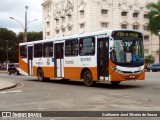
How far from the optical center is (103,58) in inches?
829

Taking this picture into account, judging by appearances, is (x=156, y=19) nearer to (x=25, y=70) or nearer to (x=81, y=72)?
(x=25, y=70)

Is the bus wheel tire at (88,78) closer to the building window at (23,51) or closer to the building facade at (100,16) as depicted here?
the building window at (23,51)

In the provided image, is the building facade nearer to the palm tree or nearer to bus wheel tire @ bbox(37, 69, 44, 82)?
the palm tree

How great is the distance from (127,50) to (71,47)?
4.36 metres

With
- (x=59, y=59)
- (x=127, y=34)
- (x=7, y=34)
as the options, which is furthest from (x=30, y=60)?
(x=7, y=34)

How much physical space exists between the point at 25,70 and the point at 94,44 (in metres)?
10.5

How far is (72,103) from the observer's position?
1445 cm

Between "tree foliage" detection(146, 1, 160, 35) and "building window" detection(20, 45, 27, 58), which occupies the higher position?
"tree foliage" detection(146, 1, 160, 35)

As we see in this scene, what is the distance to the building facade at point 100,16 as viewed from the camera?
82000mm

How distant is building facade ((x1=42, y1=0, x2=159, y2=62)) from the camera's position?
82.0 meters

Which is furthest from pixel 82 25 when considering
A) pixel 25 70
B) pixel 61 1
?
pixel 25 70

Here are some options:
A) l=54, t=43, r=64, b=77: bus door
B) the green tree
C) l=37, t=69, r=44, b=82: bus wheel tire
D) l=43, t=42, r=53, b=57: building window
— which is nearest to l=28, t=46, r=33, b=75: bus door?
l=37, t=69, r=44, b=82: bus wheel tire

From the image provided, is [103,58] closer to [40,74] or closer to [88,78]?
[88,78]

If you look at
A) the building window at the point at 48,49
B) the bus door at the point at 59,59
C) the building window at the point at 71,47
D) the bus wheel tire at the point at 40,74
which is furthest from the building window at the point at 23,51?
the building window at the point at 71,47
